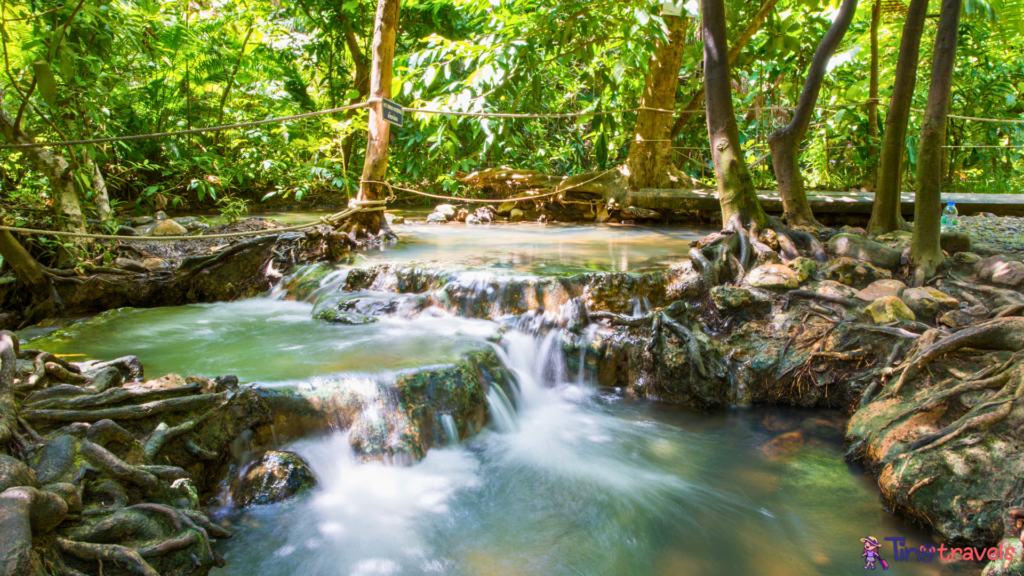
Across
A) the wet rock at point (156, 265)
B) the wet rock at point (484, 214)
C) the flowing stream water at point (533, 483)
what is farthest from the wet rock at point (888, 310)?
the wet rock at point (484, 214)

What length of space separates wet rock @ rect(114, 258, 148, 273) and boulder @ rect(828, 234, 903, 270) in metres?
6.56

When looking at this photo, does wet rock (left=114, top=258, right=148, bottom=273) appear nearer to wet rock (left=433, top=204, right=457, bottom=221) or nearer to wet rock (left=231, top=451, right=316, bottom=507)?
wet rock (left=231, top=451, right=316, bottom=507)

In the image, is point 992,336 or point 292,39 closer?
point 992,336

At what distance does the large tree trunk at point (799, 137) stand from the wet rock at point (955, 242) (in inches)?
42.2

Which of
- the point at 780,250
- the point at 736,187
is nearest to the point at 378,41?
the point at 736,187

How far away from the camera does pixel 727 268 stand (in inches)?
189

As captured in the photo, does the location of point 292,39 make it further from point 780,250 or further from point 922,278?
point 922,278

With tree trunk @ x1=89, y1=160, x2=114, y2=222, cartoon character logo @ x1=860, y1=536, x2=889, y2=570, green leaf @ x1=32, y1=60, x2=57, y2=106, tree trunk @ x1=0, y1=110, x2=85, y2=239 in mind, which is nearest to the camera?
cartoon character logo @ x1=860, y1=536, x2=889, y2=570

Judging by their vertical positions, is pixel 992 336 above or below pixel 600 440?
above

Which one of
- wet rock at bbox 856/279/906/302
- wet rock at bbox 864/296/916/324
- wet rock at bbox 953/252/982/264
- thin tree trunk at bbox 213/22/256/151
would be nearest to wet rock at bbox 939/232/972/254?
wet rock at bbox 953/252/982/264

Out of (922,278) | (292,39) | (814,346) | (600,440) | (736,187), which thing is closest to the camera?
(600,440)

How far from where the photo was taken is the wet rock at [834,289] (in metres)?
4.25

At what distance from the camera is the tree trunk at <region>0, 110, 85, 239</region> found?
4.58m

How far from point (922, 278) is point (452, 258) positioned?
4.14 m
